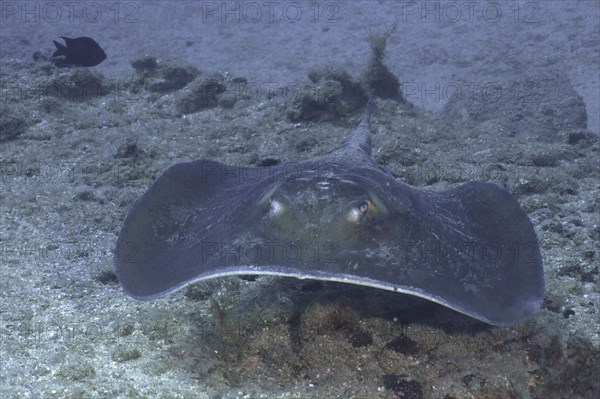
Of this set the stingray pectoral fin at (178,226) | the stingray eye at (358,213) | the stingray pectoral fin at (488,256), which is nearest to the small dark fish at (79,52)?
the stingray pectoral fin at (178,226)

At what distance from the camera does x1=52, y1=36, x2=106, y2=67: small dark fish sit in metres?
9.76

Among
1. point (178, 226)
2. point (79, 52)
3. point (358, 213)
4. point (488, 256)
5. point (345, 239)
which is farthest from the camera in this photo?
point (79, 52)

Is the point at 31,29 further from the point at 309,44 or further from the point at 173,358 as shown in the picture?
the point at 173,358

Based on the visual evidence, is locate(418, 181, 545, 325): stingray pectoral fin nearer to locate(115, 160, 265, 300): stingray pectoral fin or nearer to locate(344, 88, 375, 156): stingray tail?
locate(344, 88, 375, 156): stingray tail

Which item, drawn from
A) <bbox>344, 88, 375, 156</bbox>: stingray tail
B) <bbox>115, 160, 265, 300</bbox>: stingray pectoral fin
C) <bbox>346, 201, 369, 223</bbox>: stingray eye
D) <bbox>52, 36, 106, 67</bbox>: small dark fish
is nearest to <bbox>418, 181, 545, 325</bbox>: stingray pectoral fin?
<bbox>346, 201, 369, 223</bbox>: stingray eye

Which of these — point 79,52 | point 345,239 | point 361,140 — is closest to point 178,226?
point 345,239

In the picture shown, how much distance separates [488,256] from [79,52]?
8979 mm

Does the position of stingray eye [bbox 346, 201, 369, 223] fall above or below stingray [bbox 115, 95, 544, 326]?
above

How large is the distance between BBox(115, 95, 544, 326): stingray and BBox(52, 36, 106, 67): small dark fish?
21.1 ft

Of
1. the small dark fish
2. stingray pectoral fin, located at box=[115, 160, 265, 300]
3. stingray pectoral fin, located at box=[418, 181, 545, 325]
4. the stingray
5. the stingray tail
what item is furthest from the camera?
the small dark fish

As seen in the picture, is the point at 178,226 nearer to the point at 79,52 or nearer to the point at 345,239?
the point at 345,239

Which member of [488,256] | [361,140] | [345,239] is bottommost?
[488,256]

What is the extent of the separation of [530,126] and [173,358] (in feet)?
32.0

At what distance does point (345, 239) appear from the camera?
10.6 feet
